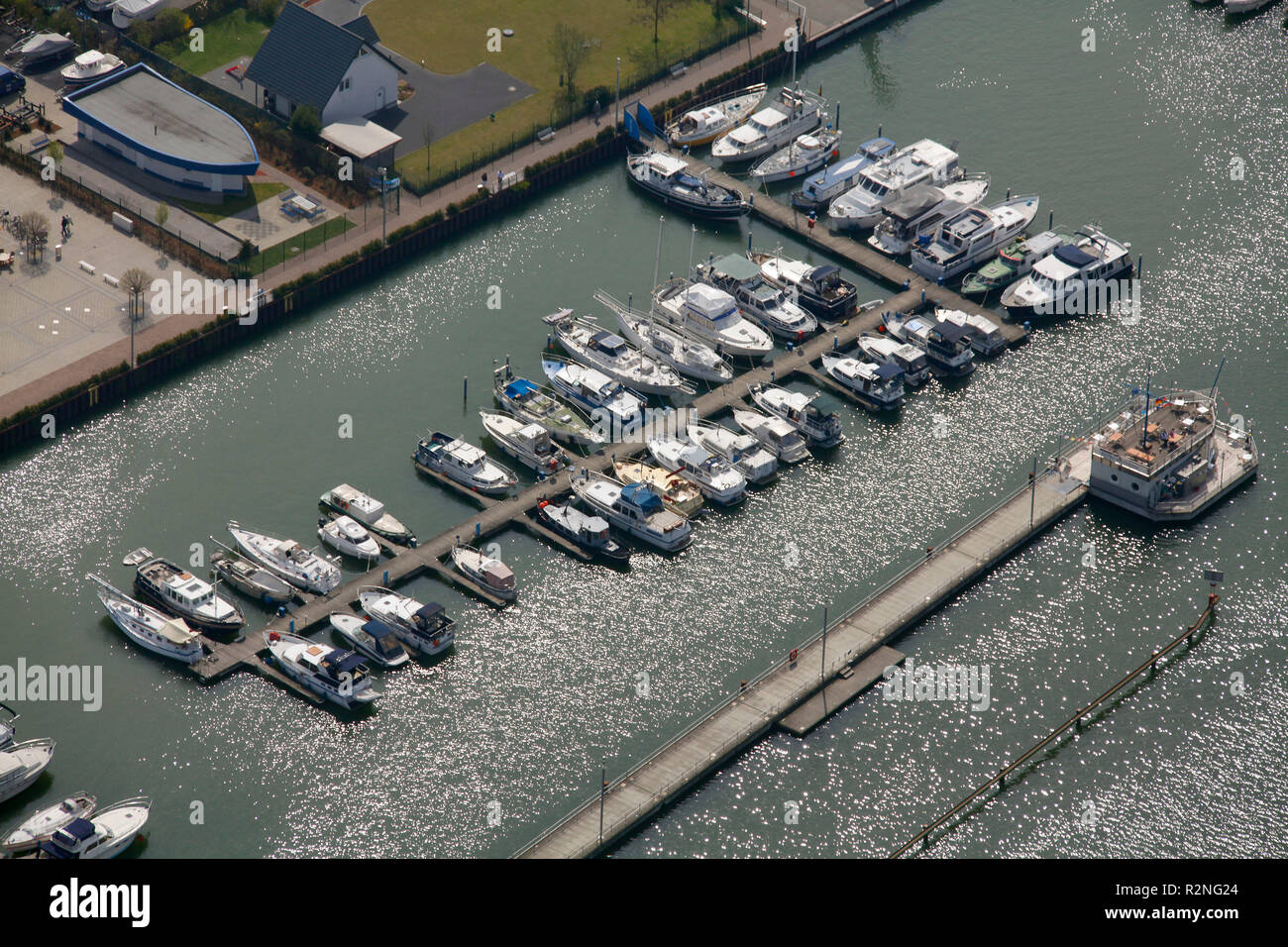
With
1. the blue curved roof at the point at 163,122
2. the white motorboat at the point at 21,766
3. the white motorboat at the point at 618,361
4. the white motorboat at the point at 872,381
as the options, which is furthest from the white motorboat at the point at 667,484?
the blue curved roof at the point at 163,122

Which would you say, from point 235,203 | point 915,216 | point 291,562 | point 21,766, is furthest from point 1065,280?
point 21,766

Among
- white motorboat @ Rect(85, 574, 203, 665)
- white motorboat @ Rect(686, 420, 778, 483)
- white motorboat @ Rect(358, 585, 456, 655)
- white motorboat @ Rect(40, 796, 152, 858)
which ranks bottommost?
white motorboat @ Rect(40, 796, 152, 858)

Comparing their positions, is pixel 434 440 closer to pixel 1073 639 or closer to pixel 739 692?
pixel 739 692

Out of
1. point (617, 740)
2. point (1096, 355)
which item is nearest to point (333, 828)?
point (617, 740)

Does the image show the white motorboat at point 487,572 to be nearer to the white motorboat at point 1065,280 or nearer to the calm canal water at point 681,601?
the calm canal water at point 681,601

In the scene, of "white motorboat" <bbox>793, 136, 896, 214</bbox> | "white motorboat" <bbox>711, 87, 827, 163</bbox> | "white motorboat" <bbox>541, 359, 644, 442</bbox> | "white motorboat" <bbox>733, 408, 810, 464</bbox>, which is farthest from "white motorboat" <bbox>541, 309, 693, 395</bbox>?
"white motorboat" <bbox>711, 87, 827, 163</bbox>

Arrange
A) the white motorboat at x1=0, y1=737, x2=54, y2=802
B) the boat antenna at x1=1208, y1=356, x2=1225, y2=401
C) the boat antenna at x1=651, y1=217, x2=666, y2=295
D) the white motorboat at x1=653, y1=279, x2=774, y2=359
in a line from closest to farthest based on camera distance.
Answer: the white motorboat at x1=0, y1=737, x2=54, y2=802
the boat antenna at x1=1208, y1=356, x2=1225, y2=401
the white motorboat at x1=653, y1=279, x2=774, y2=359
the boat antenna at x1=651, y1=217, x2=666, y2=295

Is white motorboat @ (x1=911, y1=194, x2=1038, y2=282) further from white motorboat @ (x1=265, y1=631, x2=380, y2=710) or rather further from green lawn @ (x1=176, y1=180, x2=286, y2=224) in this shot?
white motorboat @ (x1=265, y1=631, x2=380, y2=710)
